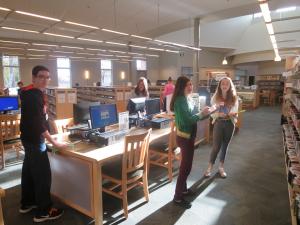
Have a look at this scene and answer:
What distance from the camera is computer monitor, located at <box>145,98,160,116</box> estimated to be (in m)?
3.68

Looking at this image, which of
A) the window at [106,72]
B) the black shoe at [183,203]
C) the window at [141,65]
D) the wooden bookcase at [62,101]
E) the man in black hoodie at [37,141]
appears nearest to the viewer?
the man in black hoodie at [37,141]

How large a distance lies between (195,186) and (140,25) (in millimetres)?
7091

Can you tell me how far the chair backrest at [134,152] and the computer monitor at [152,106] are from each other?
3.80 ft

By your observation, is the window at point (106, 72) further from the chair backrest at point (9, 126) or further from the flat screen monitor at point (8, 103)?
the chair backrest at point (9, 126)

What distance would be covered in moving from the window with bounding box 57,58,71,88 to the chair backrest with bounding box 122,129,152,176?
11.9m

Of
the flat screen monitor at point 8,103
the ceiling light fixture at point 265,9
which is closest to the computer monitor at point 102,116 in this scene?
the ceiling light fixture at point 265,9

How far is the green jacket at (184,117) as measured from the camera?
2.42m

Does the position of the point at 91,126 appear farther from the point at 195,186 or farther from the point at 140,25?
the point at 140,25

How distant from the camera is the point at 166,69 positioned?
16953mm

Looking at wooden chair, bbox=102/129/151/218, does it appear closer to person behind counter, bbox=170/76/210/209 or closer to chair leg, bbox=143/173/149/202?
chair leg, bbox=143/173/149/202

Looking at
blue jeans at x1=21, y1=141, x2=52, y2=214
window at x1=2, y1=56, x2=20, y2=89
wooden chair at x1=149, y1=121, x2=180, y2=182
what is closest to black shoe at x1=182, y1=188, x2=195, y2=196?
wooden chair at x1=149, y1=121, x2=180, y2=182

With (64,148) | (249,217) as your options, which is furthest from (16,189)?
(249,217)

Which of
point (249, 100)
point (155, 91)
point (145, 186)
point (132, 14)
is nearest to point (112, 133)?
point (145, 186)

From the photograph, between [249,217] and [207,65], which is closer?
[249,217]
